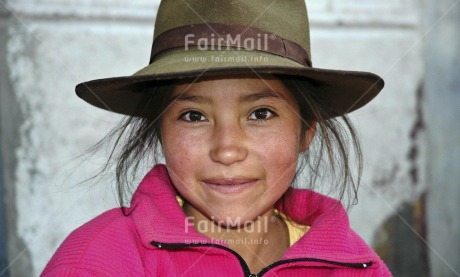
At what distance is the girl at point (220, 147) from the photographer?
1.87m

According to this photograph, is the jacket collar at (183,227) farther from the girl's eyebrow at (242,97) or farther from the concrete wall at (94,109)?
the concrete wall at (94,109)

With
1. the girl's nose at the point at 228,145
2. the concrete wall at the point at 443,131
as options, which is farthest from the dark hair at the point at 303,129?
the concrete wall at the point at 443,131

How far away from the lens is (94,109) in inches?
118

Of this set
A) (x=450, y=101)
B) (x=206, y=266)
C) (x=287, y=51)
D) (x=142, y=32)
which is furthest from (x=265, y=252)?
(x=450, y=101)

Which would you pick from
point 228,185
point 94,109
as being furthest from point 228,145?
point 94,109

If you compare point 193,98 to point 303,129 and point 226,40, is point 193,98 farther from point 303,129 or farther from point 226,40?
point 303,129

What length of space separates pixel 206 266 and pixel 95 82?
1.68ft

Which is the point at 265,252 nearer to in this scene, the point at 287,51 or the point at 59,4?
the point at 287,51

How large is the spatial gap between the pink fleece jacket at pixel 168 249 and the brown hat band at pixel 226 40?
38 cm

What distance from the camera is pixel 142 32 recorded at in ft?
9.92

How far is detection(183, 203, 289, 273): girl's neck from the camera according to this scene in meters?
2.12

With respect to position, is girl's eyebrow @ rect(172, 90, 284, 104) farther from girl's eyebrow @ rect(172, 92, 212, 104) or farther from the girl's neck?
the girl's neck

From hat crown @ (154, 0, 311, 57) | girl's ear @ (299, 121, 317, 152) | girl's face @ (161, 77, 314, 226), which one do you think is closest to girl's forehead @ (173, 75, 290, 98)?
girl's face @ (161, 77, 314, 226)

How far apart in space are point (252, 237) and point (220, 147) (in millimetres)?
387
